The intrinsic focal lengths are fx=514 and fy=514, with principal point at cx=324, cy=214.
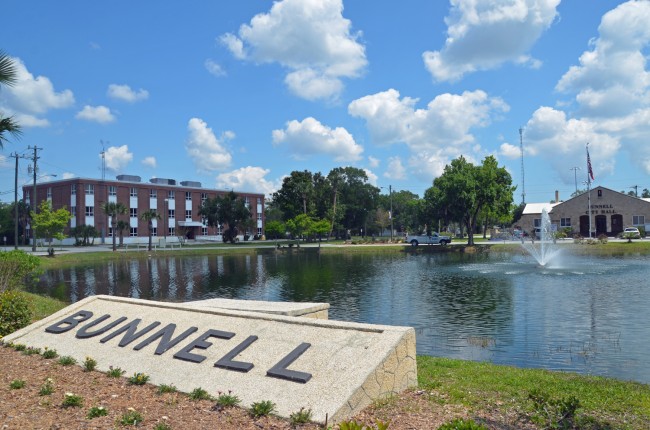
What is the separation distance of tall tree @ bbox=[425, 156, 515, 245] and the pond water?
21.4 m

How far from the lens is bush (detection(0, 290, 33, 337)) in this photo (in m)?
12.3

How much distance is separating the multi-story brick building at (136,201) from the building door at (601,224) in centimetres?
6392

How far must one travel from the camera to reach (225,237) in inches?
3509

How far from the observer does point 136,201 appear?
87.9 m

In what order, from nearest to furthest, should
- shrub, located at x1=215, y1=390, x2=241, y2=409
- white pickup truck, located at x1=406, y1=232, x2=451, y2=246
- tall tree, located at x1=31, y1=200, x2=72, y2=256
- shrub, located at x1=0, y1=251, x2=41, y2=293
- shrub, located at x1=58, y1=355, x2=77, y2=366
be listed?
shrub, located at x1=215, y1=390, x2=241, y2=409
shrub, located at x1=58, y1=355, x2=77, y2=366
shrub, located at x1=0, y1=251, x2=41, y2=293
tall tree, located at x1=31, y1=200, x2=72, y2=256
white pickup truck, located at x1=406, y1=232, x2=451, y2=246

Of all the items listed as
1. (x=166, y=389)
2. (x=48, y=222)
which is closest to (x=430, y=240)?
(x=48, y=222)

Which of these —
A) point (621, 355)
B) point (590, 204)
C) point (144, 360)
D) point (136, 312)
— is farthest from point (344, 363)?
Answer: point (590, 204)

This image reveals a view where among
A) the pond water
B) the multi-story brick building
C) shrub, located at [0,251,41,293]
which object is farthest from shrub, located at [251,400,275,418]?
the multi-story brick building

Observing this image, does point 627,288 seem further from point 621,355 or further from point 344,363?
point 344,363

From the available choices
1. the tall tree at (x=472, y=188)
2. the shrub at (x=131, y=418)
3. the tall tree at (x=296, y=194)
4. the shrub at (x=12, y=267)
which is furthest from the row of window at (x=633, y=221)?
the shrub at (x=131, y=418)

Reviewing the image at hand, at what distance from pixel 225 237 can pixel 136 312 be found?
3097 inches

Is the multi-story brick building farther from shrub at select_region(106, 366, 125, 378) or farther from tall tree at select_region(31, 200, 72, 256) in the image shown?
shrub at select_region(106, 366, 125, 378)

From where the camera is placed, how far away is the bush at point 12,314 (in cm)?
1230

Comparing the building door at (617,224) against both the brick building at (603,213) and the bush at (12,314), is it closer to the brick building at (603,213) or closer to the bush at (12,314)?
the brick building at (603,213)
